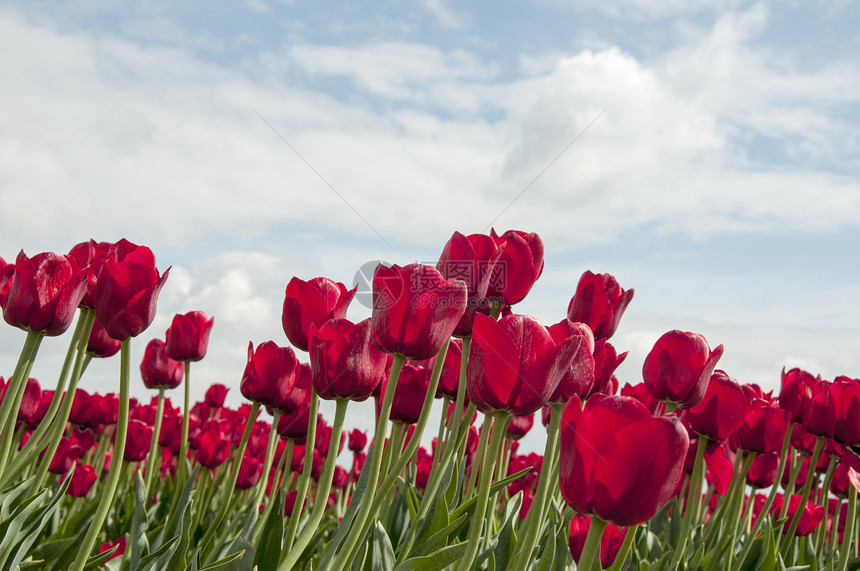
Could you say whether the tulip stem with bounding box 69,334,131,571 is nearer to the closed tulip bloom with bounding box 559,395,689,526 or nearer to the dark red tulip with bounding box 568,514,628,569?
the closed tulip bloom with bounding box 559,395,689,526

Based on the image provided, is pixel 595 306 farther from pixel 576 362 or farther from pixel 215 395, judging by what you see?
pixel 215 395

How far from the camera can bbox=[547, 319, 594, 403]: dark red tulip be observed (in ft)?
5.15

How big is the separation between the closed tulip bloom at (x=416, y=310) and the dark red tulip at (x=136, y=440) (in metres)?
3.11

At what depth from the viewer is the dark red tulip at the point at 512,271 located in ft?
6.09

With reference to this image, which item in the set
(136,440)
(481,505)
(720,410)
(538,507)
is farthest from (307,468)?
(136,440)

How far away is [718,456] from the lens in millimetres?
3139

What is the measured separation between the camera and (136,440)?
4.11 meters

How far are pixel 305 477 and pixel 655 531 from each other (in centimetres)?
249

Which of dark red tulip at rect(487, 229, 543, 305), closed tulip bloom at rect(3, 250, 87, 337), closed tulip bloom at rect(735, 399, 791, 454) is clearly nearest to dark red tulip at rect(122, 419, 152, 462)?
closed tulip bloom at rect(3, 250, 87, 337)

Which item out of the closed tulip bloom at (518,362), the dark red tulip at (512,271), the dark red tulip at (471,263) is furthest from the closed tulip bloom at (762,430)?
the closed tulip bloom at (518,362)

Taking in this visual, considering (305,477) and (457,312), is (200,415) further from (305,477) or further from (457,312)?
(457,312)

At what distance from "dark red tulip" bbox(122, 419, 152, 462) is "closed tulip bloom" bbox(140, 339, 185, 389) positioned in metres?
0.72

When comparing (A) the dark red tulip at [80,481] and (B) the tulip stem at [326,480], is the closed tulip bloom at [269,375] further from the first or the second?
(A) the dark red tulip at [80,481]

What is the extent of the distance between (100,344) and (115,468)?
98 cm
